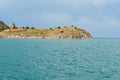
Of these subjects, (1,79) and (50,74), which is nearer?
(1,79)

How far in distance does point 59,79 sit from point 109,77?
912cm

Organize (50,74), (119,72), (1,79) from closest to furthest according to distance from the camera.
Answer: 1. (1,79)
2. (50,74)
3. (119,72)

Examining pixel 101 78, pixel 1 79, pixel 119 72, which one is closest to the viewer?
pixel 1 79

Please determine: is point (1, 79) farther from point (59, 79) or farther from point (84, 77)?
point (84, 77)

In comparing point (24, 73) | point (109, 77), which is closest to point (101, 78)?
point (109, 77)

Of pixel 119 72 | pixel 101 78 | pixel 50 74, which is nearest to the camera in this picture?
pixel 101 78

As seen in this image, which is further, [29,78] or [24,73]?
[24,73]

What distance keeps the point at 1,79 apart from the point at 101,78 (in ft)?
54.3

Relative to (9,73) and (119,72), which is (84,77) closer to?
(119,72)

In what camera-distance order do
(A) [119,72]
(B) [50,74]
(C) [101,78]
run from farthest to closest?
1. (A) [119,72]
2. (B) [50,74]
3. (C) [101,78]

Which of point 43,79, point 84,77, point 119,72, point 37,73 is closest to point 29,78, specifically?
point 43,79

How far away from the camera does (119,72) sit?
Answer: 56.9m

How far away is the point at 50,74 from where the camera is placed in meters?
53.2

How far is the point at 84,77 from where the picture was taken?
166 ft
